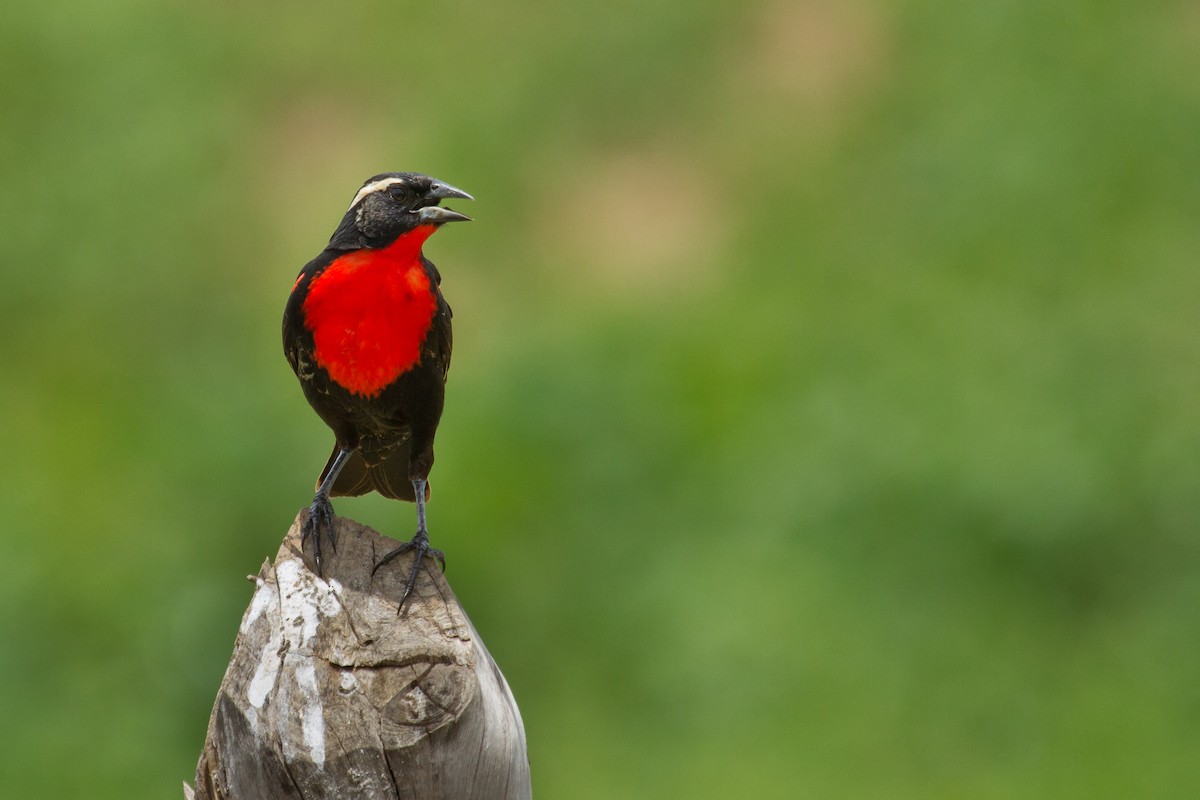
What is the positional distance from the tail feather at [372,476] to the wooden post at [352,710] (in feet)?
6.00

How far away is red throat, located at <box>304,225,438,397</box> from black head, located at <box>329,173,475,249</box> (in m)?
0.03

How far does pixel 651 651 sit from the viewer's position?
960cm

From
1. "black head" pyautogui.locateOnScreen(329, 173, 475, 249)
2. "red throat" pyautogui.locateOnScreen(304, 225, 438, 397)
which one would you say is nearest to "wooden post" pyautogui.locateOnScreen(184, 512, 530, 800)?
"red throat" pyautogui.locateOnScreen(304, 225, 438, 397)

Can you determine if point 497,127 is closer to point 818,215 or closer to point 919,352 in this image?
point 818,215

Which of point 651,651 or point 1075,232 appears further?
point 1075,232

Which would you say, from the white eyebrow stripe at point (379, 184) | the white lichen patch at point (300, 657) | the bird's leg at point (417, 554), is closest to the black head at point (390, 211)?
the white eyebrow stripe at point (379, 184)

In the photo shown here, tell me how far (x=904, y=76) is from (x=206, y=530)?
23.3 feet

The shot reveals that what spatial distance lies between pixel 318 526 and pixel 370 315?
855 millimetres

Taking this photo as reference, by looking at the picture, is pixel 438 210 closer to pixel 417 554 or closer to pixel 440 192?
pixel 440 192

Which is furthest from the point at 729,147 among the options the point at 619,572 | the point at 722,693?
the point at 722,693

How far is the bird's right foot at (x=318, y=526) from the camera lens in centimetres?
428

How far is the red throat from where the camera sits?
16.9 ft

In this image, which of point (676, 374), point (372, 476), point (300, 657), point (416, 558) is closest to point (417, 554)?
point (416, 558)

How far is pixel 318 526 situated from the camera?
4574mm
